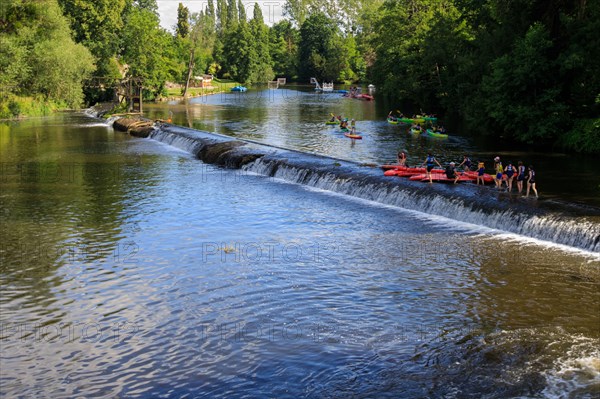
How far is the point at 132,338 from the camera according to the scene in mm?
16094

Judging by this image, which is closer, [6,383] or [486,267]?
[6,383]

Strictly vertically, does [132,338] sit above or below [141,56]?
below

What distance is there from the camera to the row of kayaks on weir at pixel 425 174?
31.2 metres

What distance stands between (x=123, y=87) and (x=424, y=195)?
223 ft

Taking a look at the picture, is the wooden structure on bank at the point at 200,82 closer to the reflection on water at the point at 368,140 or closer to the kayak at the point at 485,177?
the reflection on water at the point at 368,140

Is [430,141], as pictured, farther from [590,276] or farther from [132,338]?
[132,338]

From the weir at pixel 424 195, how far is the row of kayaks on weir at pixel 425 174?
0.61m

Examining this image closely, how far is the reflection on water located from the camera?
3412 cm

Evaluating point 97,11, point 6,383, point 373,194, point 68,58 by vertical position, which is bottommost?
point 6,383

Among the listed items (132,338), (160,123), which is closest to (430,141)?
(160,123)

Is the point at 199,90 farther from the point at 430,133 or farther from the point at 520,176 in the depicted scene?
the point at 520,176

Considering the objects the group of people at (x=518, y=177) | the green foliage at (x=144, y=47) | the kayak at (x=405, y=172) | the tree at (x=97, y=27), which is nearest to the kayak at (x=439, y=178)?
the kayak at (x=405, y=172)

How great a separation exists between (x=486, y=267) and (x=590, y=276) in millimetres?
3255

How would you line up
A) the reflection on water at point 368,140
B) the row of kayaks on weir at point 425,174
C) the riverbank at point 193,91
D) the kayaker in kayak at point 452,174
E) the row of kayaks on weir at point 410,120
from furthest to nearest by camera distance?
the riverbank at point 193,91
the row of kayaks on weir at point 410,120
the reflection on water at point 368,140
the row of kayaks on weir at point 425,174
the kayaker in kayak at point 452,174
